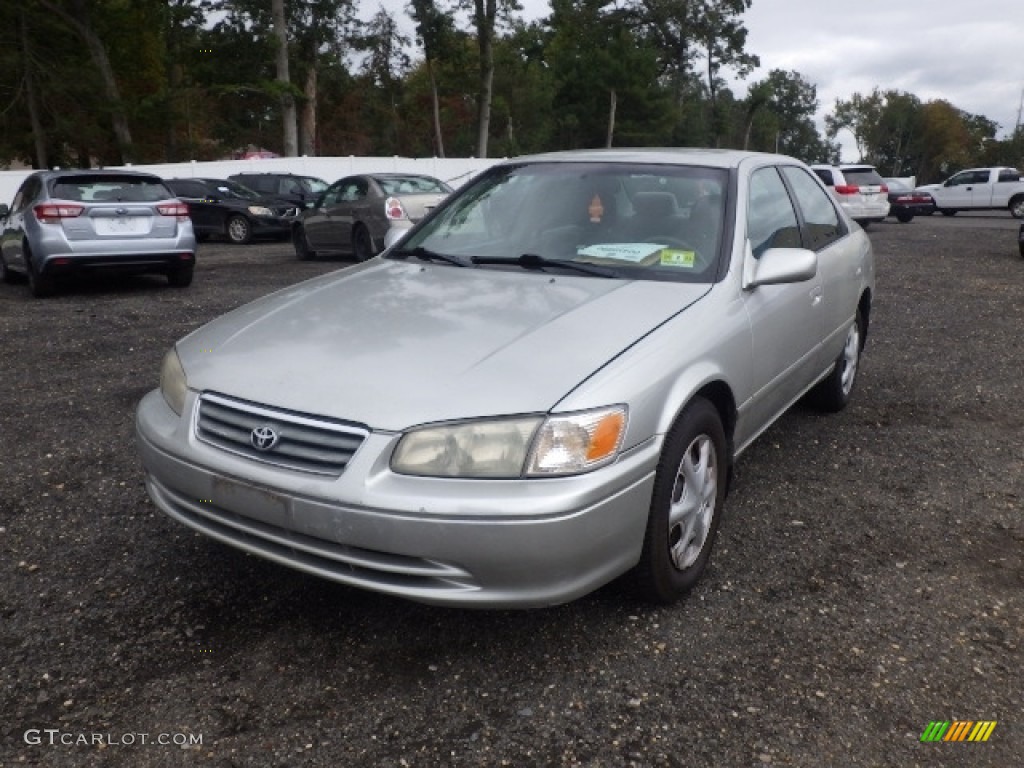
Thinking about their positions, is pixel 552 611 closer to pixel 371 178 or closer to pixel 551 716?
pixel 551 716

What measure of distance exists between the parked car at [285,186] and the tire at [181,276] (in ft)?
28.3

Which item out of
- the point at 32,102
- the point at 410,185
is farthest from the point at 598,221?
the point at 32,102

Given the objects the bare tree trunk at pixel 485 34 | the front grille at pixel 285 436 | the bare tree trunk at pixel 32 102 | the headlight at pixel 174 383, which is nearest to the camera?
the front grille at pixel 285 436

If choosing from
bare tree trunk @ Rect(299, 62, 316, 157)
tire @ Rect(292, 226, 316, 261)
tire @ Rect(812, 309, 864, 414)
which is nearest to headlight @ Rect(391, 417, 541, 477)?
tire @ Rect(812, 309, 864, 414)

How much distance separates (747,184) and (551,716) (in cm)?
246

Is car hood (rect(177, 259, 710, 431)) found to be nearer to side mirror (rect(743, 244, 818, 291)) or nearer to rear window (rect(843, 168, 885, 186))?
side mirror (rect(743, 244, 818, 291))

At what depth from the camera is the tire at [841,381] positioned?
16.6 feet

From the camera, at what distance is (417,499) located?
7.82 feet

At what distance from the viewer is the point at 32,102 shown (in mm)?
30609

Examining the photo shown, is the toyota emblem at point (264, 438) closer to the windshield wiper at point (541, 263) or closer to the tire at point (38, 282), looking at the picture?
the windshield wiper at point (541, 263)

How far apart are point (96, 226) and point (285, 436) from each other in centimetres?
805

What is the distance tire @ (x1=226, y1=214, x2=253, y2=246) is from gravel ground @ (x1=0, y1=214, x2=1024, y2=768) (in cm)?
1390

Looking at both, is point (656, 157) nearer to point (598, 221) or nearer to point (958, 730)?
point (598, 221)

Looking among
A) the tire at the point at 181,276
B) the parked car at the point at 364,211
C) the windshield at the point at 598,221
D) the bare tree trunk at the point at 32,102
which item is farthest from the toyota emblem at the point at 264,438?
the bare tree trunk at the point at 32,102
